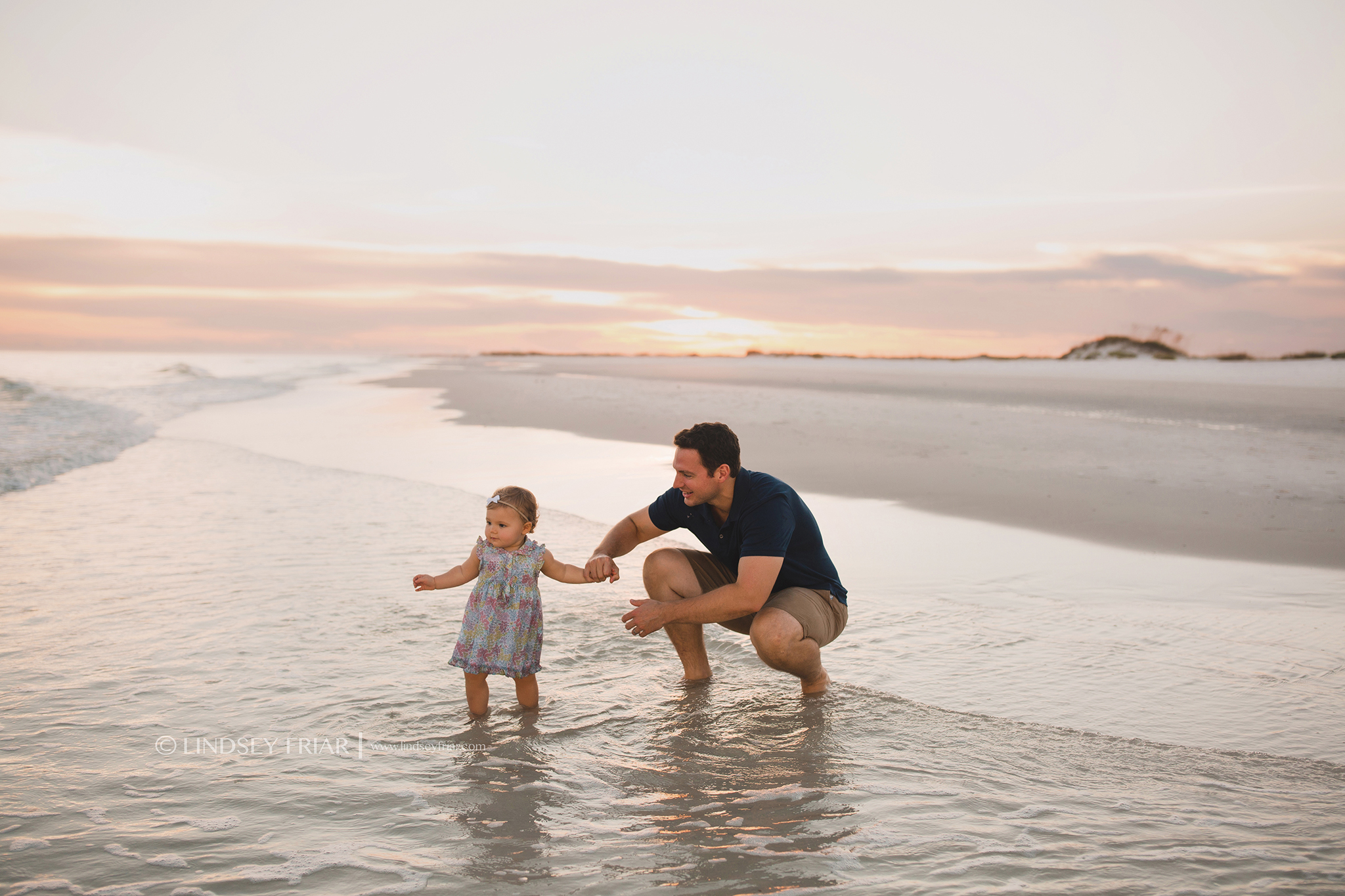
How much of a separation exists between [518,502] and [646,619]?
863mm

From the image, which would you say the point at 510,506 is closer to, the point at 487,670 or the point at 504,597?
the point at 504,597

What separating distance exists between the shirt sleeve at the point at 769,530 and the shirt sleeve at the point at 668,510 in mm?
543

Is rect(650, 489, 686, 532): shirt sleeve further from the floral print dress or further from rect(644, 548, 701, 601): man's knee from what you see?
the floral print dress

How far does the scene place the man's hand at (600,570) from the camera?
4160 mm

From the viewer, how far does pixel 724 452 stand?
14.4 feet

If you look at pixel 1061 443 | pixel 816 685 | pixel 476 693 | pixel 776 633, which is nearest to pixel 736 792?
pixel 776 633

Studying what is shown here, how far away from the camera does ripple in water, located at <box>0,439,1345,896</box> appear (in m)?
2.90

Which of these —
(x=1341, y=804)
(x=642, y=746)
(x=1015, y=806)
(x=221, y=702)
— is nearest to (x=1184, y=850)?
(x=1015, y=806)

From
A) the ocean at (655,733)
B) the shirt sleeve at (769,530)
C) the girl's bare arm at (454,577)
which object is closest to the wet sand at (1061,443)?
the ocean at (655,733)

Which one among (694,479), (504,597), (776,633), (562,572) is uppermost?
(694,479)

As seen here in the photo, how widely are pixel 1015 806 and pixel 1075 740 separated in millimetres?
786

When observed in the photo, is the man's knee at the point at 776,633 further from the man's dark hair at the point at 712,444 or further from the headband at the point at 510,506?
the headband at the point at 510,506

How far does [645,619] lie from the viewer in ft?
14.3

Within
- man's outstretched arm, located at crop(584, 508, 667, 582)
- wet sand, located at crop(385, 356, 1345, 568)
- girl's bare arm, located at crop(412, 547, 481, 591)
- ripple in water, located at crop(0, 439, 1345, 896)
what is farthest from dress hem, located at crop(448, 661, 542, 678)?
wet sand, located at crop(385, 356, 1345, 568)
